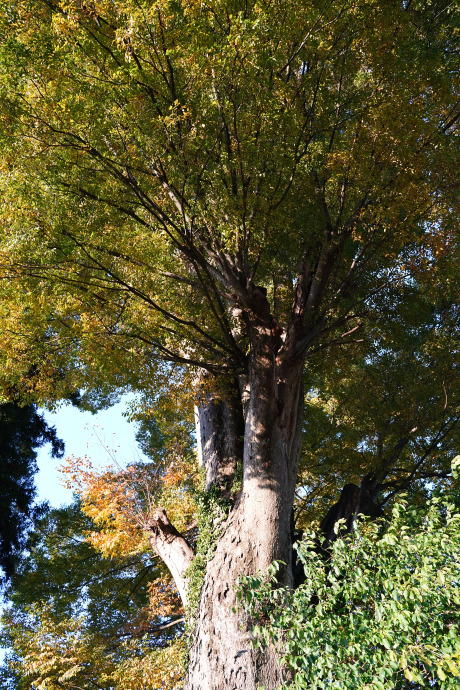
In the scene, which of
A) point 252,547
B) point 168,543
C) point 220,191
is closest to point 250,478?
point 252,547

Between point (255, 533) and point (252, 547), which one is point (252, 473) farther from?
point (252, 547)

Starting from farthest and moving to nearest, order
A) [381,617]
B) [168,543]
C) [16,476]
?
[16,476] < [168,543] < [381,617]

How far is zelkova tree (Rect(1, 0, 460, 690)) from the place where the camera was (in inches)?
210

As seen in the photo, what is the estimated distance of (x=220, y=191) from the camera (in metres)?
5.79

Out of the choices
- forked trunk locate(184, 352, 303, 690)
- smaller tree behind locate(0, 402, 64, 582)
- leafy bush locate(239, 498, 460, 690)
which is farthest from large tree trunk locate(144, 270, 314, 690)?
smaller tree behind locate(0, 402, 64, 582)

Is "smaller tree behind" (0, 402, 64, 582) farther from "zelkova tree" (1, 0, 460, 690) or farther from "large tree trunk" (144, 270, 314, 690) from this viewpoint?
Answer: "large tree trunk" (144, 270, 314, 690)

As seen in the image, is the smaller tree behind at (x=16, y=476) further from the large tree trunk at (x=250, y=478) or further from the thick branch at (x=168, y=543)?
the large tree trunk at (x=250, y=478)

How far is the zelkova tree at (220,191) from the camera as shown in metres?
5.34

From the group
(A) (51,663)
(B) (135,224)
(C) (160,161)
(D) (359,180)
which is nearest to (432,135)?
(D) (359,180)

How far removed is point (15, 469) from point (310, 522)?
23.9ft

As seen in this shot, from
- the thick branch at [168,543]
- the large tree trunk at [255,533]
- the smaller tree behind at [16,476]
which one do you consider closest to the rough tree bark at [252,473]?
the large tree trunk at [255,533]

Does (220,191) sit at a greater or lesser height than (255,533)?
greater

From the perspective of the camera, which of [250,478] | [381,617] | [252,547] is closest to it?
[381,617]

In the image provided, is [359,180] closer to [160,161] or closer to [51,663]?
[160,161]
